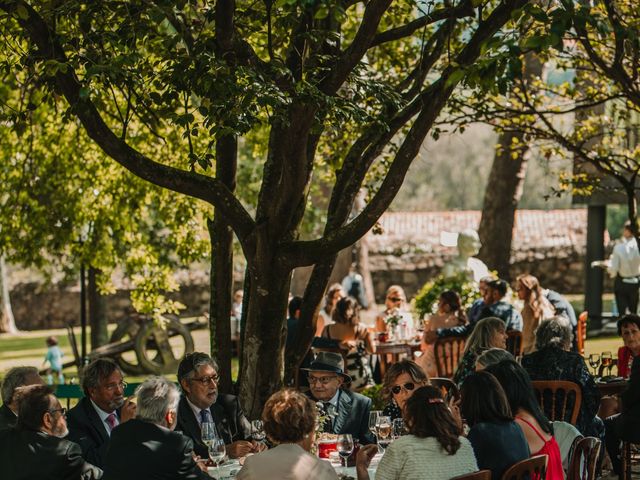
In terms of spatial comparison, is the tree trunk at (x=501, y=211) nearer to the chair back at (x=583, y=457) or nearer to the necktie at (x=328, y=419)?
the necktie at (x=328, y=419)

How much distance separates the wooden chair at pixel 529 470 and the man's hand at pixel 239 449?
209 centimetres

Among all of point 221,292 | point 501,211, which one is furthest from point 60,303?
point 221,292

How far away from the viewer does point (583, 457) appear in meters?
5.80

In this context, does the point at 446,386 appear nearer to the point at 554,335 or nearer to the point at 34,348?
the point at 554,335

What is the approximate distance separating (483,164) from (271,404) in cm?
5976

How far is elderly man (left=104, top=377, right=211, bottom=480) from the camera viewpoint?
543cm

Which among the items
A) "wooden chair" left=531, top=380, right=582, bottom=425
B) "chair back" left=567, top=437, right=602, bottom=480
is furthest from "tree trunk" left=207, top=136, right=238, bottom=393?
"chair back" left=567, top=437, right=602, bottom=480

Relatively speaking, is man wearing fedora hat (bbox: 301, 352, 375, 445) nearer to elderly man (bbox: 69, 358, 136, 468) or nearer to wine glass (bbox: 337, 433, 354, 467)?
wine glass (bbox: 337, 433, 354, 467)

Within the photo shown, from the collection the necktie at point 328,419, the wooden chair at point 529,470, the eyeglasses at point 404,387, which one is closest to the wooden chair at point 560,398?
the eyeglasses at point 404,387

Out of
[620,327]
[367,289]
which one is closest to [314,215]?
[367,289]

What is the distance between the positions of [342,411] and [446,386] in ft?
4.77

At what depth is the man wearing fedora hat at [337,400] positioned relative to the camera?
7.64 meters

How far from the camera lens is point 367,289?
28047 mm

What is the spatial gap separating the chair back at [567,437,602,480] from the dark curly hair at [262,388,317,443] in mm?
1409
